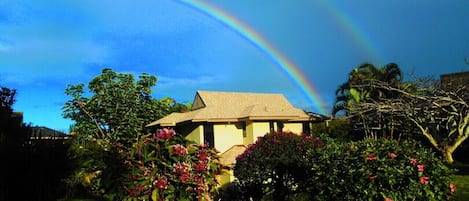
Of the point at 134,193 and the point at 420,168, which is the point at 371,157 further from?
the point at 134,193

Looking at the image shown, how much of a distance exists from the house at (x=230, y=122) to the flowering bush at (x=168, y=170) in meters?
19.1

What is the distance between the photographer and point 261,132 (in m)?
27.8

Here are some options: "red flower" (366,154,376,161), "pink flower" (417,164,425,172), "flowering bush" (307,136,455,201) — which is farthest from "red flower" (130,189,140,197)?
"pink flower" (417,164,425,172)

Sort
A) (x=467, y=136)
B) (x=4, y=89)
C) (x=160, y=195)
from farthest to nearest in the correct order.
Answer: (x=467, y=136) < (x=4, y=89) < (x=160, y=195)

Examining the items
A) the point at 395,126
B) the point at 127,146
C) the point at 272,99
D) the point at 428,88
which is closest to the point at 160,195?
the point at 127,146

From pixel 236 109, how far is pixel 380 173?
76.3 ft

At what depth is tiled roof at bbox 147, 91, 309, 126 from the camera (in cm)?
2766

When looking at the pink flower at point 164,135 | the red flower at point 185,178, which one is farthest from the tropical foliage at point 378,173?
the pink flower at point 164,135

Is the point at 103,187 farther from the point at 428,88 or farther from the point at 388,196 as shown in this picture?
the point at 428,88

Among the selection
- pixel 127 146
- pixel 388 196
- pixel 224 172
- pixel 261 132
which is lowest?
pixel 388 196

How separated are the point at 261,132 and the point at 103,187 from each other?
2189 cm

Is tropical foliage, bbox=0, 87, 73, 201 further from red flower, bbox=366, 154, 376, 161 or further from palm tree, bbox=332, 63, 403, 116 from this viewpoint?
palm tree, bbox=332, 63, 403, 116

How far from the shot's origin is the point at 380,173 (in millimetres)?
6812

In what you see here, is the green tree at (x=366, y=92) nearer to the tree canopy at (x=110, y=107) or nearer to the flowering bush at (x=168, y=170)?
the tree canopy at (x=110, y=107)
